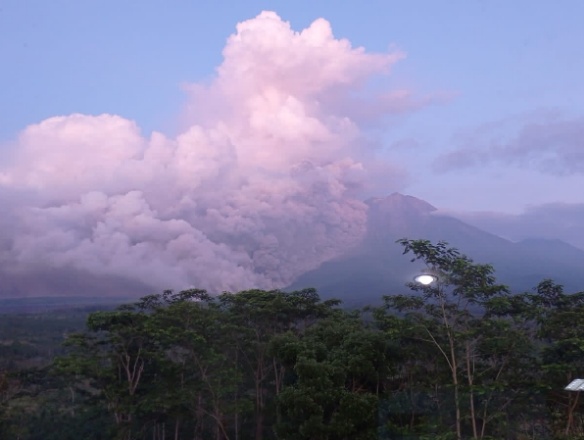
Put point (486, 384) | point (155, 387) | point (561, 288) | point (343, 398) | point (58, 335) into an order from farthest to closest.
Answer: point (58, 335) → point (155, 387) → point (561, 288) → point (486, 384) → point (343, 398)

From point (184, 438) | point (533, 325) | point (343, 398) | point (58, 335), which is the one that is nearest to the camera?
point (343, 398)

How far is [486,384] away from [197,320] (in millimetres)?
8108

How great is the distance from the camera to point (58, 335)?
62.0 metres

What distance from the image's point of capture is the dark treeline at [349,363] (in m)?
12.3

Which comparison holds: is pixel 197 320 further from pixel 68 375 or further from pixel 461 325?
pixel 461 325

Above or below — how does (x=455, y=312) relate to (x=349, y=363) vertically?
above

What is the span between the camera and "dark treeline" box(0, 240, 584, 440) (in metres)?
12.3

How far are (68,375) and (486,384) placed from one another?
36.4ft

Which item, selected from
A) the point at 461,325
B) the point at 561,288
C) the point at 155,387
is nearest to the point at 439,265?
the point at 461,325

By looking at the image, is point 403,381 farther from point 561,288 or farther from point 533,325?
point 561,288

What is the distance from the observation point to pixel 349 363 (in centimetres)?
1301

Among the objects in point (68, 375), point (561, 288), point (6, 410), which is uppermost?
point (561, 288)

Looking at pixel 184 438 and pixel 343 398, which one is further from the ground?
pixel 343 398

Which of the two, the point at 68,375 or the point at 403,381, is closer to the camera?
the point at 403,381
